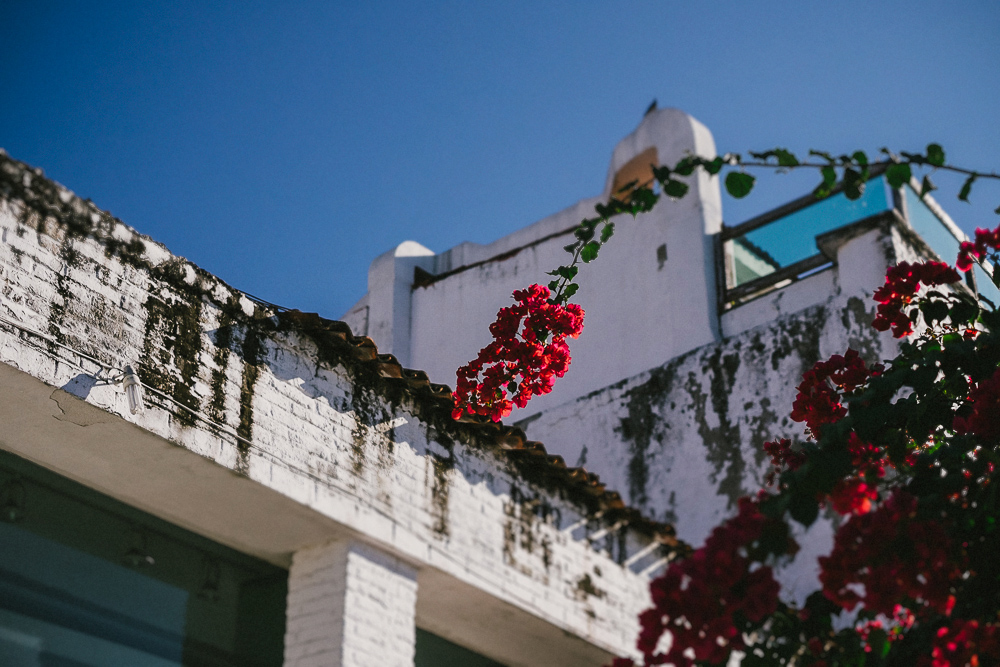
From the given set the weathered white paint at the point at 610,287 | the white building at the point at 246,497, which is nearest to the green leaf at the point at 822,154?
the white building at the point at 246,497

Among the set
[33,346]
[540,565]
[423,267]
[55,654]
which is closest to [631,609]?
[540,565]

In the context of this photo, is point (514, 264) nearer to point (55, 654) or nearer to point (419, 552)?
point (419, 552)

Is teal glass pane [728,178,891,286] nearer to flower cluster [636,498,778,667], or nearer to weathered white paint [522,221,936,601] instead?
weathered white paint [522,221,936,601]

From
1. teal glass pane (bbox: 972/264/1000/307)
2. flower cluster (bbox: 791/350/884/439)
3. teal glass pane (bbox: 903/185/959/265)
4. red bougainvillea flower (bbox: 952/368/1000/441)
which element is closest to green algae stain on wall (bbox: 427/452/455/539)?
flower cluster (bbox: 791/350/884/439)

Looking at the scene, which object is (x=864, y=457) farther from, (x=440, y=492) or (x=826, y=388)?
(x=440, y=492)

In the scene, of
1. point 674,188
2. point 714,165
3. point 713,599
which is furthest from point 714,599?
point 714,165

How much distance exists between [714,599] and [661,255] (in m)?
9.48

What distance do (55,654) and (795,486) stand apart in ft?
12.2

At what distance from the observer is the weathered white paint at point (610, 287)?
1185 cm

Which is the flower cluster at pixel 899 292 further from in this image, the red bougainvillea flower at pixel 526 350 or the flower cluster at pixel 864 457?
the red bougainvillea flower at pixel 526 350

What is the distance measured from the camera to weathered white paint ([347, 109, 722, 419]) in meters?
11.9

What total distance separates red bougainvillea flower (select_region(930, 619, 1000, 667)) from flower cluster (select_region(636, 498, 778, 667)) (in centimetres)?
56

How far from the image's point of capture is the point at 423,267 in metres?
14.7

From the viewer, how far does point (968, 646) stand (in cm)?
316
